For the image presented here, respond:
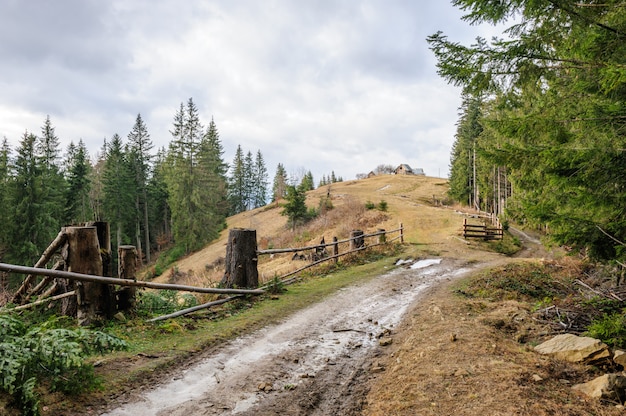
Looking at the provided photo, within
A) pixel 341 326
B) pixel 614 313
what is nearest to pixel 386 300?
pixel 341 326

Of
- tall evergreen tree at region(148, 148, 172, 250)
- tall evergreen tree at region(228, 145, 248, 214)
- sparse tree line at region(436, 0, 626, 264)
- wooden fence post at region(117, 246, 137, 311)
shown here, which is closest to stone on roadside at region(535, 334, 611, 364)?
sparse tree line at region(436, 0, 626, 264)

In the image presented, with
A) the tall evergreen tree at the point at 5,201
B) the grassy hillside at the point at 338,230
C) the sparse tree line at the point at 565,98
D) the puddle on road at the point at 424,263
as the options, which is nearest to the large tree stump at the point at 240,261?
the sparse tree line at the point at 565,98

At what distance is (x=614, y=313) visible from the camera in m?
4.68

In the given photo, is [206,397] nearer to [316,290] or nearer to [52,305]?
[52,305]

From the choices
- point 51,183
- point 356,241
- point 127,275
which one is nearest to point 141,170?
point 51,183

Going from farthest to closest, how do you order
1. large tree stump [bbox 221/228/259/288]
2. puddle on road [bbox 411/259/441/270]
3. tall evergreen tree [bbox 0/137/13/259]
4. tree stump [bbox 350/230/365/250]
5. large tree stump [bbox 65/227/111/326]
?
tall evergreen tree [bbox 0/137/13/259], tree stump [bbox 350/230/365/250], puddle on road [bbox 411/259/441/270], large tree stump [bbox 221/228/259/288], large tree stump [bbox 65/227/111/326]

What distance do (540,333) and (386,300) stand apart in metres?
3.49

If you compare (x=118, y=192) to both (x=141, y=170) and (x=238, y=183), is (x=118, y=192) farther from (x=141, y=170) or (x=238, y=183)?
(x=238, y=183)

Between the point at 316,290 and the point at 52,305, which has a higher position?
the point at 52,305

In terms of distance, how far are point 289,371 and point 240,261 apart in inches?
158

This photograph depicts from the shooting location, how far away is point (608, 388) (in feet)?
10.2

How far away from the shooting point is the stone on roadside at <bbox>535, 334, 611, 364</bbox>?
3775 millimetres

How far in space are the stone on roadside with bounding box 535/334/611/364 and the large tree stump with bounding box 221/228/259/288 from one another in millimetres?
5653

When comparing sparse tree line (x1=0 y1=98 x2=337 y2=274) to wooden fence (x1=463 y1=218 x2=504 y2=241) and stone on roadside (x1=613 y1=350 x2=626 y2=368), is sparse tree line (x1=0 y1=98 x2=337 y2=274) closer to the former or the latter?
wooden fence (x1=463 y1=218 x2=504 y2=241)
